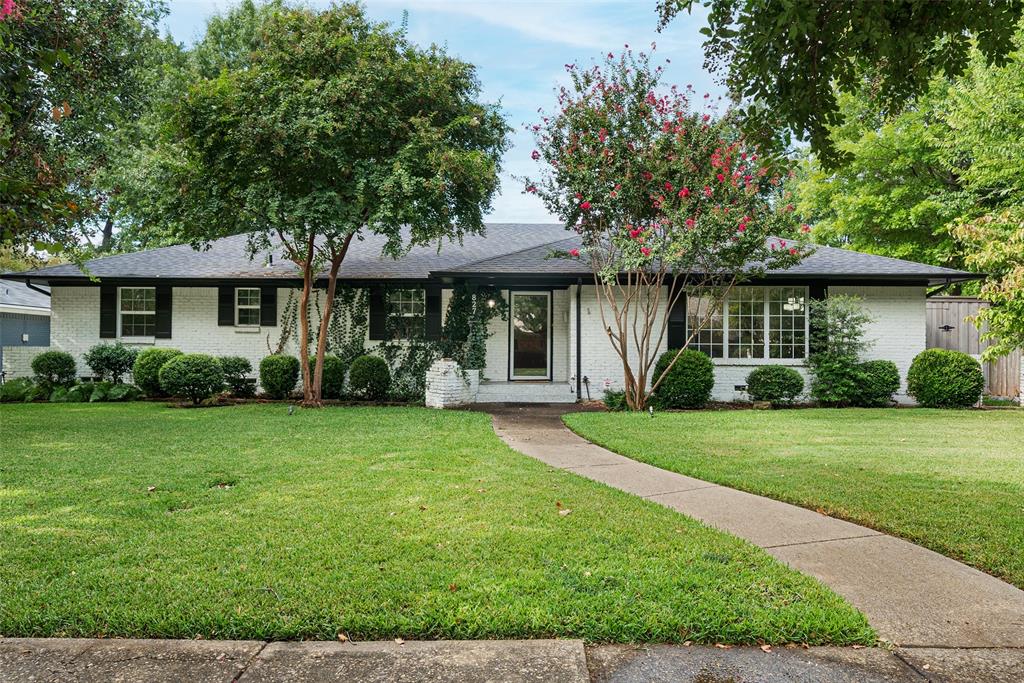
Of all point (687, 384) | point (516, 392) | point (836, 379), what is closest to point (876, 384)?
point (836, 379)

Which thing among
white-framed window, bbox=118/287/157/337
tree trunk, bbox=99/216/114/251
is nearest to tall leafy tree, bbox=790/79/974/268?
white-framed window, bbox=118/287/157/337

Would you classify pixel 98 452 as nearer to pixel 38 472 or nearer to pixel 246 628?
pixel 38 472

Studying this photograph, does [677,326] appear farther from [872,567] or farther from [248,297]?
[248,297]

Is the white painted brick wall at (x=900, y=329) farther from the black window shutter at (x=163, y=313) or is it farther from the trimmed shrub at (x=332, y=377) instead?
the black window shutter at (x=163, y=313)

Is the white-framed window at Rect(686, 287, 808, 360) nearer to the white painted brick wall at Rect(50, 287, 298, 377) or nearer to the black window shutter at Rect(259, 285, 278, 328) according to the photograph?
the black window shutter at Rect(259, 285, 278, 328)

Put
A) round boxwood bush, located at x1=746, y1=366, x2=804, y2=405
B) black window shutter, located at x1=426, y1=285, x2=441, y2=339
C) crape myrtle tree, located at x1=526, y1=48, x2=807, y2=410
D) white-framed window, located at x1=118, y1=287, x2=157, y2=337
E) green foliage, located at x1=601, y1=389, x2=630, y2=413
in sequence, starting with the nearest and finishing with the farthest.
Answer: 1. crape myrtle tree, located at x1=526, y1=48, x2=807, y2=410
2. green foliage, located at x1=601, y1=389, x2=630, y2=413
3. round boxwood bush, located at x1=746, y1=366, x2=804, y2=405
4. black window shutter, located at x1=426, y1=285, x2=441, y2=339
5. white-framed window, located at x1=118, y1=287, x2=157, y2=337

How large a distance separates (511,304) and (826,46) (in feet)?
32.2

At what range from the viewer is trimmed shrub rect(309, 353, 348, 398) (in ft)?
43.2

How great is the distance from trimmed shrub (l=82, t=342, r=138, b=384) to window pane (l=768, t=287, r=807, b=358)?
14385 mm

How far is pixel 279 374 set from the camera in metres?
13.0

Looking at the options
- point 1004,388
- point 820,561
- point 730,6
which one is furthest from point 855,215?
point 820,561

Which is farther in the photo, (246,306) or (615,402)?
(246,306)

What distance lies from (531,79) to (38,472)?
963 centimetres

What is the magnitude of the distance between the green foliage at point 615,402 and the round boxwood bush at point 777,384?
2773 mm
